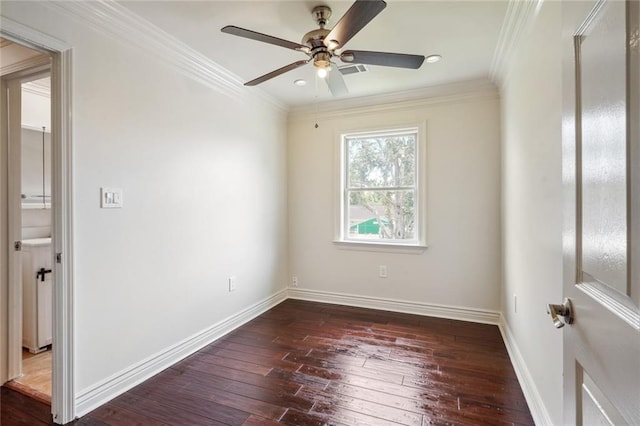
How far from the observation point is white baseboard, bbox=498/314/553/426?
161 centimetres

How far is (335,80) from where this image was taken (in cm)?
233

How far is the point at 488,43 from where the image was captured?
2330 millimetres

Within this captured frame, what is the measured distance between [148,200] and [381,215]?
2.50 meters

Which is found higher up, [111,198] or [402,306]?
[111,198]

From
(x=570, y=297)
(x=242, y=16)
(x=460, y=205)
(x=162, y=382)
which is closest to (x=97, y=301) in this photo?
(x=162, y=382)

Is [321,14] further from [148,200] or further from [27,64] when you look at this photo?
[27,64]

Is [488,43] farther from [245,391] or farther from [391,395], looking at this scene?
[245,391]

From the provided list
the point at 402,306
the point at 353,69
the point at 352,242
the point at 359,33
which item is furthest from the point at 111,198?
the point at 402,306

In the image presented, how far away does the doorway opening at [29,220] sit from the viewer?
2014mm

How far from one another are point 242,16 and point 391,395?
2680mm

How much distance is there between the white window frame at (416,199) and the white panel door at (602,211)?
2.50 m

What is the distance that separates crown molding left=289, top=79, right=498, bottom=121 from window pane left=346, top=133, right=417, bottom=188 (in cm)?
34

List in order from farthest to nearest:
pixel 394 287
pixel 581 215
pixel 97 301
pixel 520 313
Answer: pixel 394 287, pixel 520 313, pixel 97 301, pixel 581 215

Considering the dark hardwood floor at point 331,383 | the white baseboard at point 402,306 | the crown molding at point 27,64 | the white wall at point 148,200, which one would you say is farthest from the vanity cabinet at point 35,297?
the white baseboard at point 402,306
